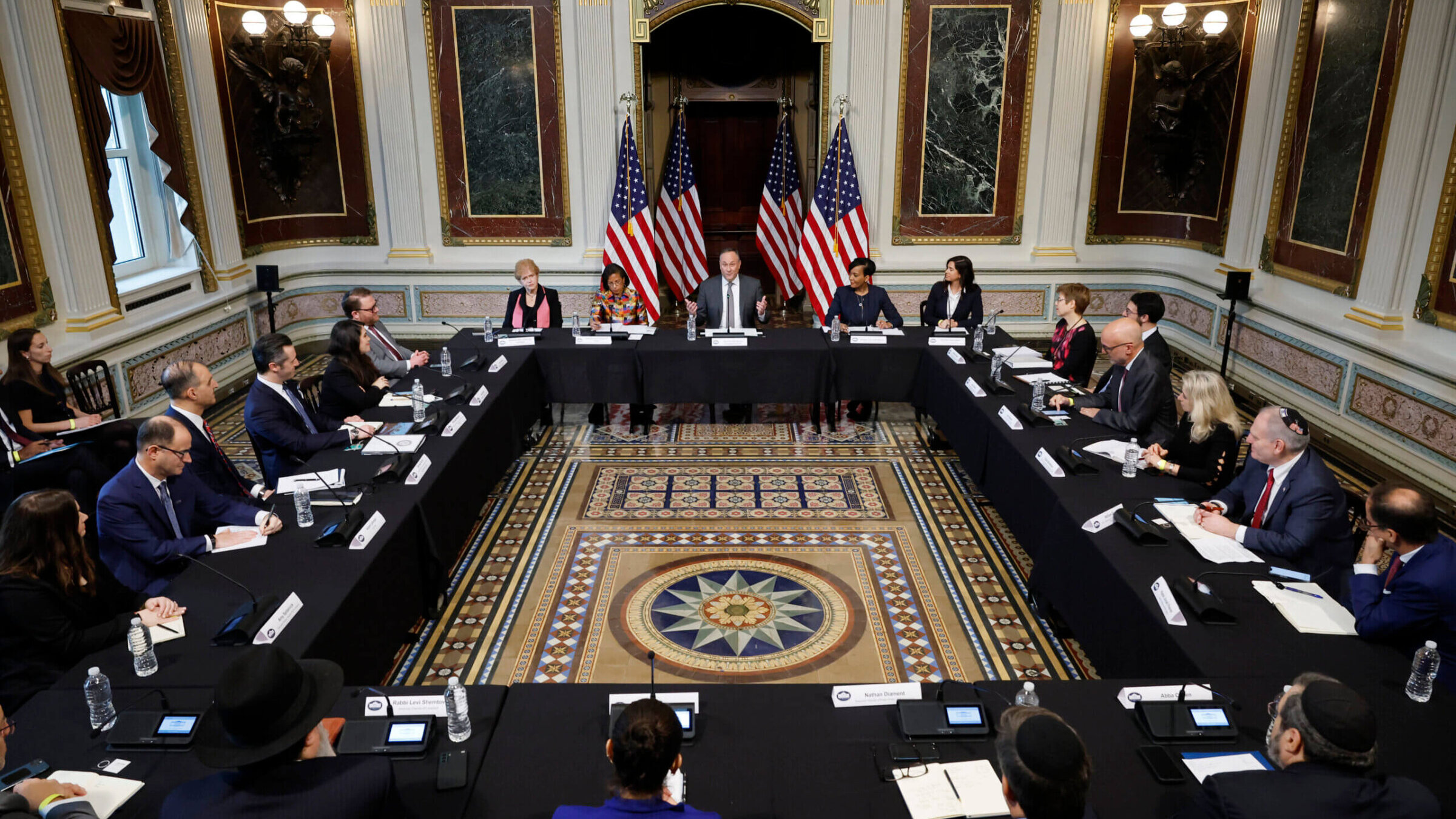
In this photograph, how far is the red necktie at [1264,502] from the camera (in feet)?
13.0

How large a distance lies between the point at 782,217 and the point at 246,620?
7995 millimetres

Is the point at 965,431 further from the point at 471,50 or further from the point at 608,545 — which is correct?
the point at 471,50

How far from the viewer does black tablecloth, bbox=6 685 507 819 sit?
8.09ft

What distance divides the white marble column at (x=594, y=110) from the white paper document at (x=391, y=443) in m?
4.95

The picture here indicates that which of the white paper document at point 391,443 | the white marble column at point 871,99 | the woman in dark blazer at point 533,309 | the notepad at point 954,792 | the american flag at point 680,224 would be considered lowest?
the notepad at point 954,792

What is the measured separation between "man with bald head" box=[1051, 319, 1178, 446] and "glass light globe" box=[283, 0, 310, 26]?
511cm

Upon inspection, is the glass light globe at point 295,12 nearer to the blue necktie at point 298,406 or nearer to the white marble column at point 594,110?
the white marble column at point 594,110

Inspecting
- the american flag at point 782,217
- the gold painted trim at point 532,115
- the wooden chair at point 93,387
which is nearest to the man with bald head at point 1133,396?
the american flag at point 782,217

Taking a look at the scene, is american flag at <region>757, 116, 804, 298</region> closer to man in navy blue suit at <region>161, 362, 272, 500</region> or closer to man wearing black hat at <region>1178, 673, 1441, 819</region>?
man in navy blue suit at <region>161, 362, 272, 500</region>

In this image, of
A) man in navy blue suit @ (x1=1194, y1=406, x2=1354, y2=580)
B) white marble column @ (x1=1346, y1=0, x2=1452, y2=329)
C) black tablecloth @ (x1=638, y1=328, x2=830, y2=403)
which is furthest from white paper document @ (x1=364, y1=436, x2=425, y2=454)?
white marble column @ (x1=1346, y1=0, x2=1452, y2=329)

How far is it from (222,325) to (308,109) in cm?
247

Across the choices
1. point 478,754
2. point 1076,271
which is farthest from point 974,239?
point 478,754

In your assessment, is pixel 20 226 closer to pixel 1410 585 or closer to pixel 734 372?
pixel 734 372

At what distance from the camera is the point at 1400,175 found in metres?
6.44
